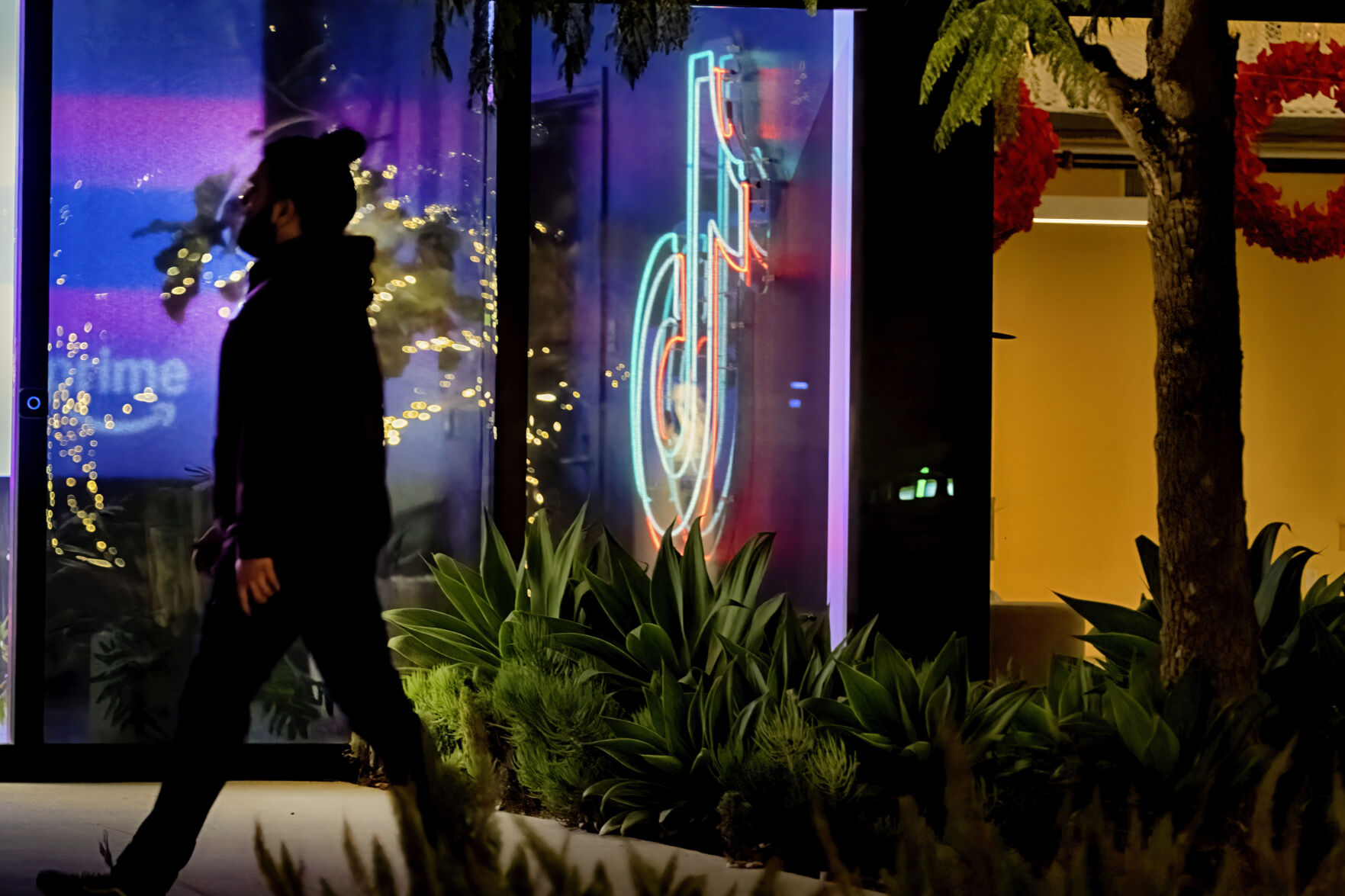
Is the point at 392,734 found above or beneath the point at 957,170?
beneath

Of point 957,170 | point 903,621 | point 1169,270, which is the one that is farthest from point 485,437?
point 1169,270

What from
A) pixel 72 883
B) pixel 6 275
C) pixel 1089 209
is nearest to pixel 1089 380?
pixel 1089 209

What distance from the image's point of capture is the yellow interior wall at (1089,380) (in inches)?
342

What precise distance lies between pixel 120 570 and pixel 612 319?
197 cm

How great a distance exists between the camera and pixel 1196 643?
294 cm

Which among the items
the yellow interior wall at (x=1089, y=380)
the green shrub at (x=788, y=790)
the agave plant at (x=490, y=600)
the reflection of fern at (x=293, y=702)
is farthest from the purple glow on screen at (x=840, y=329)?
the yellow interior wall at (x=1089, y=380)

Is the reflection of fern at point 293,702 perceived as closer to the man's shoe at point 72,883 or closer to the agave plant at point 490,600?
the agave plant at point 490,600

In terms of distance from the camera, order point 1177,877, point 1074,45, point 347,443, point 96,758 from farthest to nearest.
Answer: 1. point 96,758
2. point 347,443
3. point 1074,45
4. point 1177,877

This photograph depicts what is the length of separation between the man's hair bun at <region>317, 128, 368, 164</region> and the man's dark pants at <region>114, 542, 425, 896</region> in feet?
4.84

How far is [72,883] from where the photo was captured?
280 centimetres

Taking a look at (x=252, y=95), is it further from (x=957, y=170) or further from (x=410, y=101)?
(x=957, y=170)

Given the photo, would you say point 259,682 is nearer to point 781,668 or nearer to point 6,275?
point 781,668

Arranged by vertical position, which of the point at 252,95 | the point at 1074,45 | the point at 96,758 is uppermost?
the point at 252,95

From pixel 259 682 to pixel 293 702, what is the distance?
1.42 metres
